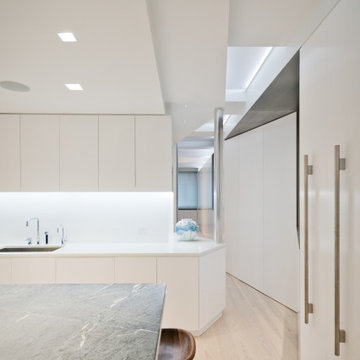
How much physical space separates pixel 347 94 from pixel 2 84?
2.40 m

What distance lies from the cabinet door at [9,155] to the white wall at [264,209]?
10.4 ft

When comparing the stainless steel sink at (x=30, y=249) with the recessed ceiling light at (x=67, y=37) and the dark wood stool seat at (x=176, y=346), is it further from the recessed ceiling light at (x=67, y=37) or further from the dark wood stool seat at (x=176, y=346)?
the recessed ceiling light at (x=67, y=37)

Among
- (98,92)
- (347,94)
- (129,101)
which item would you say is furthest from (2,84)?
(347,94)

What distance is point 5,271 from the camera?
2789mm

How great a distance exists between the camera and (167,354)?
1.32m

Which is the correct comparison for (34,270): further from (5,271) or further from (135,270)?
(135,270)

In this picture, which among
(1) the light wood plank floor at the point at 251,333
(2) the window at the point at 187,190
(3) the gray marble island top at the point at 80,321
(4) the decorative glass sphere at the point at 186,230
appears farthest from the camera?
(2) the window at the point at 187,190

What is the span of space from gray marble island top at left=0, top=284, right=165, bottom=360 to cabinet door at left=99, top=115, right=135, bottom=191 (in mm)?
1644

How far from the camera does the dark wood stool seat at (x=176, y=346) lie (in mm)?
1289

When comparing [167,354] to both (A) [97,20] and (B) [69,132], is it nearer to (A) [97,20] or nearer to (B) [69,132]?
(A) [97,20]

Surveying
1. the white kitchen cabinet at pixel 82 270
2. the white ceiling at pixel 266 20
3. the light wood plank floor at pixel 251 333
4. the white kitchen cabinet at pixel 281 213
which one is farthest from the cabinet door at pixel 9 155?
the white kitchen cabinet at pixel 281 213

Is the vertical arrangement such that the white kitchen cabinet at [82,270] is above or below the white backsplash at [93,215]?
below

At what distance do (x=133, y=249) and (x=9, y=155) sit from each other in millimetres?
1669

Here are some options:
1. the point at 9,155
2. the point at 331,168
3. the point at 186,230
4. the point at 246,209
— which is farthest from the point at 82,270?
the point at 246,209
